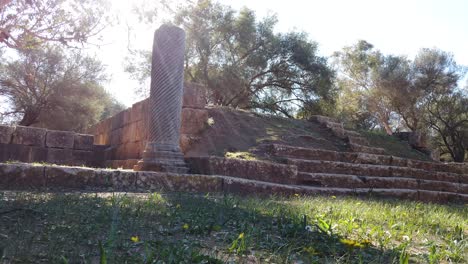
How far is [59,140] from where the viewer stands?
37.1 ft

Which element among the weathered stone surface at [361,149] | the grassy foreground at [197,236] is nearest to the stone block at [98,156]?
the weathered stone surface at [361,149]

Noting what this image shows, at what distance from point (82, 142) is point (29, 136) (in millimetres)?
1482

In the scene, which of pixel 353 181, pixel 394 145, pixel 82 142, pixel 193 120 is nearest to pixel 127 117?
pixel 82 142

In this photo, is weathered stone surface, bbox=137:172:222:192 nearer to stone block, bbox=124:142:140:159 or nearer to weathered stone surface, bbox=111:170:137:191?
weathered stone surface, bbox=111:170:137:191

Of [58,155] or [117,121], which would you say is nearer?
[58,155]

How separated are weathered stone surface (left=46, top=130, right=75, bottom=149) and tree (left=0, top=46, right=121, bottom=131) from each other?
39.4 ft

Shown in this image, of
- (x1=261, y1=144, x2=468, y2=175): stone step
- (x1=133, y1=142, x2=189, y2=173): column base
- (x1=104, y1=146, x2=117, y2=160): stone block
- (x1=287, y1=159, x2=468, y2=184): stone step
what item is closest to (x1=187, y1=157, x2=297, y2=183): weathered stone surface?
(x1=133, y1=142, x2=189, y2=173): column base

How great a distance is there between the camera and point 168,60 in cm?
804

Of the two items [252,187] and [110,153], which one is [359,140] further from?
[110,153]

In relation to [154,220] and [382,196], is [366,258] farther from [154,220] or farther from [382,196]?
[382,196]

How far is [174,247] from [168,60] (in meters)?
6.08

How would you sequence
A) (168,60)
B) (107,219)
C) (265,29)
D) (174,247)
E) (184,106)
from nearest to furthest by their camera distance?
(174,247)
(107,219)
(168,60)
(184,106)
(265,29)

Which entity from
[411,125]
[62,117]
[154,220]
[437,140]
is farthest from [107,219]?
[437,140]

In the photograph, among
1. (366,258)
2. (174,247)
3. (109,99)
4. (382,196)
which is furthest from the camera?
(109,99)
